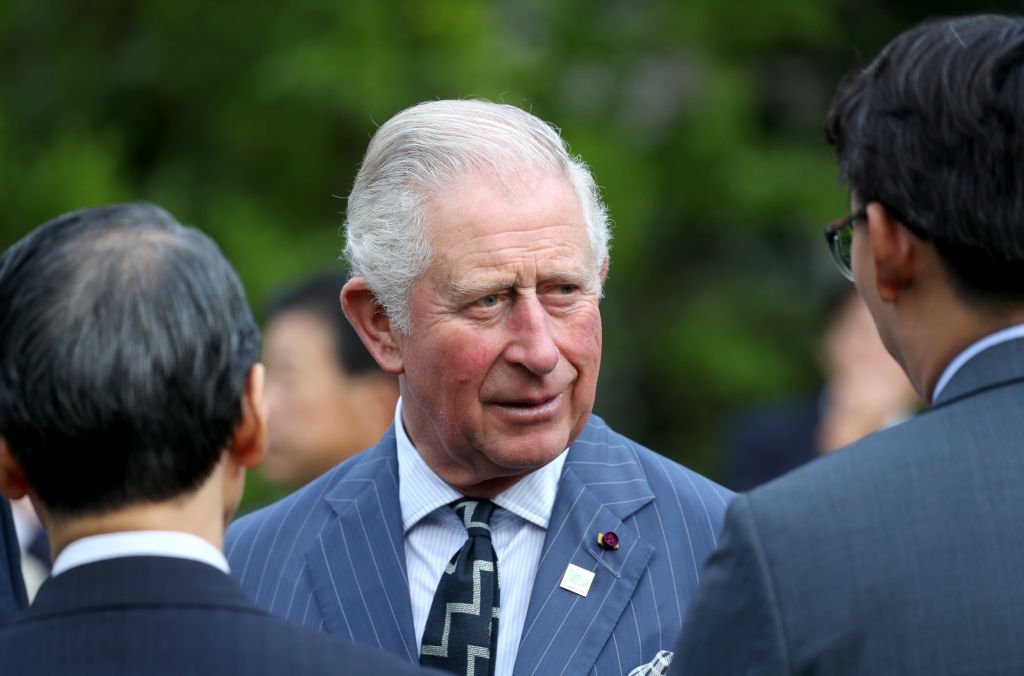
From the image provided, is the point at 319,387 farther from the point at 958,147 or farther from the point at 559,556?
the point at 958,147

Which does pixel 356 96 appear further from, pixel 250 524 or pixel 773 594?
pixel 773 594

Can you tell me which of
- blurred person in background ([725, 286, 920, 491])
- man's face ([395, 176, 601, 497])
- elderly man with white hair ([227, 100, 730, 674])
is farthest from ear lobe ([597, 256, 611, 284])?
blurred person in background ([725, 286, 920, 491])

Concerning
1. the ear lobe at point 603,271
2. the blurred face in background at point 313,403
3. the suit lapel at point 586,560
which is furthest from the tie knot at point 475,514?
the blurred face in background at point 313,403

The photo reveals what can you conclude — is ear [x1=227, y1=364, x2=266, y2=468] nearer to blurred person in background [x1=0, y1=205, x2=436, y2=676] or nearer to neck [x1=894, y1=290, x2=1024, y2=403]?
blurred person in background [x1=0, y1=205, x2=436, y2=676]

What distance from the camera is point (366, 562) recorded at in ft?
9.55

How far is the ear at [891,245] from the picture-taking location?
2027 millimetres

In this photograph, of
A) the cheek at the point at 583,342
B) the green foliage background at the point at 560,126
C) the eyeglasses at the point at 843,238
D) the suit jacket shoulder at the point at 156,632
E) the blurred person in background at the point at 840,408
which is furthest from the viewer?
the green foliage background at the point at 560,126

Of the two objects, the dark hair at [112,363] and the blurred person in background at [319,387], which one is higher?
the dark hair at [112,363]

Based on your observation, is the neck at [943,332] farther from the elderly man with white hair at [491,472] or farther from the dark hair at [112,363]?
the dark hair at [112,363]

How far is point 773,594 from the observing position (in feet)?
6.15

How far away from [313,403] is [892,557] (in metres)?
3.32

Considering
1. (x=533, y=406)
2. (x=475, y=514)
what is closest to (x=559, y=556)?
(x=475, y=514)

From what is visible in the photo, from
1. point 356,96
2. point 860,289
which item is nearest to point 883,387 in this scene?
point 356,96

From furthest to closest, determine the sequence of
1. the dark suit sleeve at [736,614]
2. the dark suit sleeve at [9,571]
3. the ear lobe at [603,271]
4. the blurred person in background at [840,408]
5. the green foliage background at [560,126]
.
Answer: the green foliage background at [560,126], the blurred person in background at [840,408], the ear lobe at [603,271], the dark suit sleeve at [9,571], the dark suit sleeve at [736,614]
